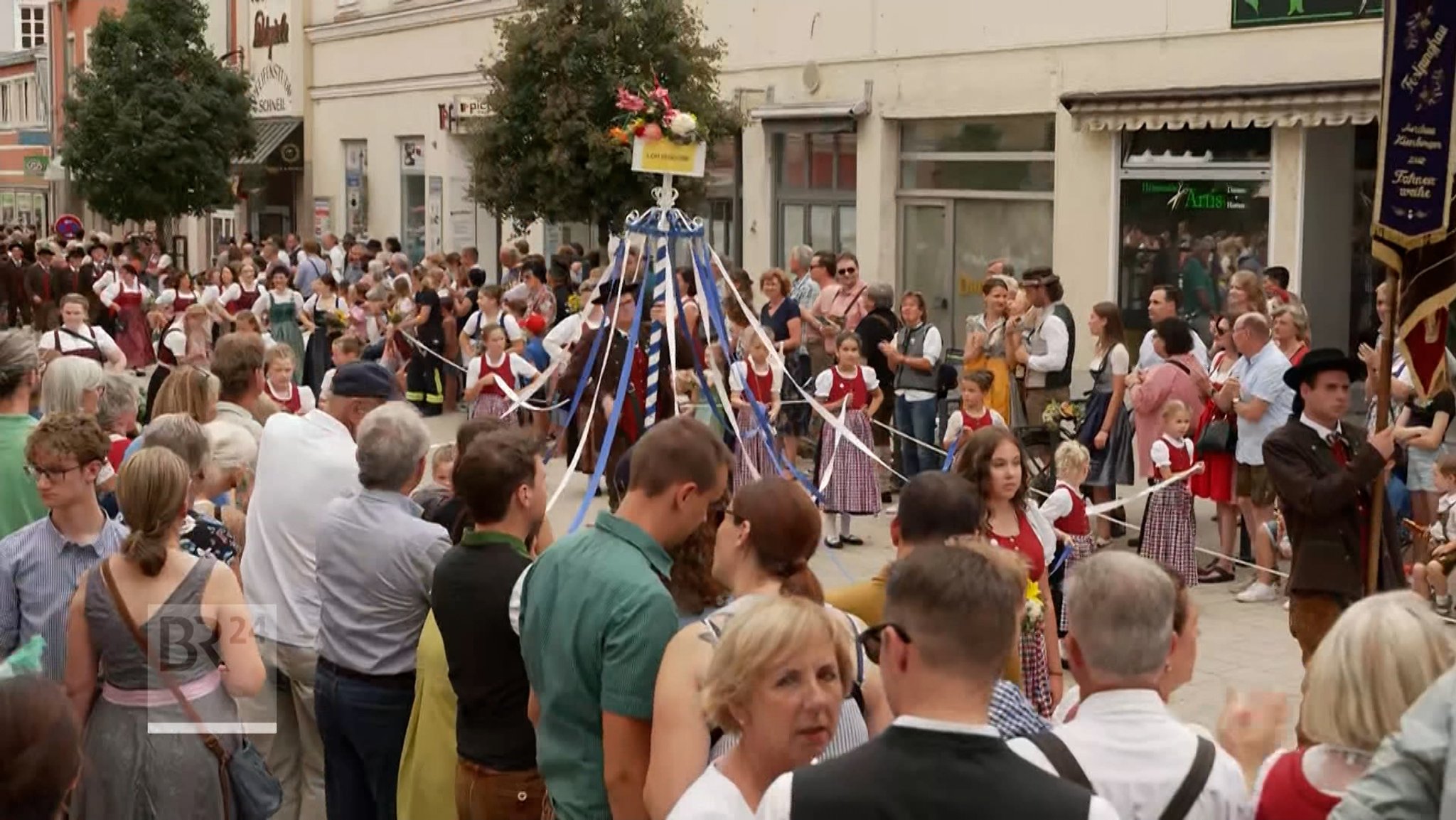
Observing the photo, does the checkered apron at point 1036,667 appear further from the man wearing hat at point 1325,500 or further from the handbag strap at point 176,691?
the handbag strap at point 176,691

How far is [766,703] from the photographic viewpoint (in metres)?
3.55

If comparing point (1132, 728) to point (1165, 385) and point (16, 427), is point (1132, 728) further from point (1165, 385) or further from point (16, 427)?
point (1165, 385)

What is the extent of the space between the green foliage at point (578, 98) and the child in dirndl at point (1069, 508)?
11439 millimetres

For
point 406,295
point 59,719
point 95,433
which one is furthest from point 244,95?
point 59,719

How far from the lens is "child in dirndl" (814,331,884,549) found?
1298cm

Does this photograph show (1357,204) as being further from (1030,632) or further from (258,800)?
(258,800)

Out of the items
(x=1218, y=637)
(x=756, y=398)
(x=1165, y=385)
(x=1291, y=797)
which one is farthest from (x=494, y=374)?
(x=1291, y=797)

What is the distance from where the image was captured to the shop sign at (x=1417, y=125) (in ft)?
22.3

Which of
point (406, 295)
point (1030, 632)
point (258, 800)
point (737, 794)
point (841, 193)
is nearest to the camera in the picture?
point (737, 794)

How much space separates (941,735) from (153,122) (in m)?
34.7

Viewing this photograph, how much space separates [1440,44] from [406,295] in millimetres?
15576

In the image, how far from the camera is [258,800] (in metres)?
5.37

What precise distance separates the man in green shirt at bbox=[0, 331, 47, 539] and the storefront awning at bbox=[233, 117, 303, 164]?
100ft

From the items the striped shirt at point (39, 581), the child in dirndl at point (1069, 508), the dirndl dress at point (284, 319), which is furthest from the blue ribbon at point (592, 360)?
the dirndl dress at point (284, 319)
